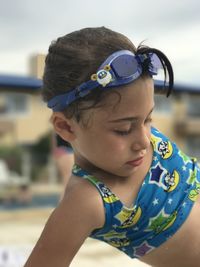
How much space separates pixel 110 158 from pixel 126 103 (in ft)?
0.60

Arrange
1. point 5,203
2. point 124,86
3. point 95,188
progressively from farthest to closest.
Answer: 1. point 5,203
2. point 95,188
3. point 124,86

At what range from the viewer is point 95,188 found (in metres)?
1.75

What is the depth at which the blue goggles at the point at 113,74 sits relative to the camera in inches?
64.4

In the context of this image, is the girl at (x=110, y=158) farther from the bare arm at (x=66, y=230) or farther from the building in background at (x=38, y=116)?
the building in background at (x=38, y=116)

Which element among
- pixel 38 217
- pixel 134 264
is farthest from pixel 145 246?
pixel 38 217

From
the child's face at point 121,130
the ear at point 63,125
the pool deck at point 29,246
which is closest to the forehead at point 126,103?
the child's face at point 121,130

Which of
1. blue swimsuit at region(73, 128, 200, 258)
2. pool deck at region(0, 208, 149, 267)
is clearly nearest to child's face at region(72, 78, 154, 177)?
blue swimsuit at region(73, 128, 200, 258)

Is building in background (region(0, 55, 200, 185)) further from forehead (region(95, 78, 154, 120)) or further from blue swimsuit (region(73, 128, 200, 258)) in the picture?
forehead (region(95, 78, 154, 120))

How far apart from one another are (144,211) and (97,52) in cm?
54

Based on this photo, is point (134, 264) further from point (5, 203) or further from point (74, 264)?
point (5, 203)

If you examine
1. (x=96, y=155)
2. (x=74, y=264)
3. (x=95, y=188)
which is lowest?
(x=74, y=264)

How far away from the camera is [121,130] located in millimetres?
1661

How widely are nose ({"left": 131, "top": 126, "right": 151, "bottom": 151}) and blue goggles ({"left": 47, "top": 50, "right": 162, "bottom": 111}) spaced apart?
0.15 m

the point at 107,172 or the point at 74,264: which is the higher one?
the point at 107,172
